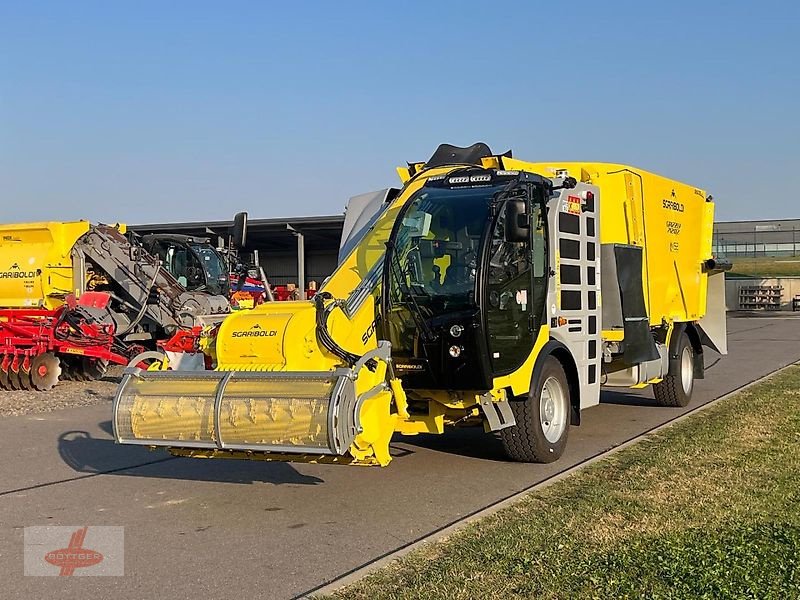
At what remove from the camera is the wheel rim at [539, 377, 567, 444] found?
8672mm

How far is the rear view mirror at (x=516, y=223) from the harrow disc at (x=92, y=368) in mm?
12355

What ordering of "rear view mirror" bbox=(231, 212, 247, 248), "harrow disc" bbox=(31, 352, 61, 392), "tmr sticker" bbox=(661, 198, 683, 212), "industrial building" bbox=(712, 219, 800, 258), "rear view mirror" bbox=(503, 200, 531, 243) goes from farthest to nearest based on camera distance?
1. "industrial building" bbox=(712, 219, 800, 258)
2. "harrow disc" bbox=(31, 352, 61, 392)
3. "tmr sticker" bbox=(661, 198, 683, 212)
4. "rear view mirror" bbox=(231, 212, 247, 248)
5. "rear view mirror" bbox=(503, 200, 531, 243)

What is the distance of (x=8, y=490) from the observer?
26.3ft

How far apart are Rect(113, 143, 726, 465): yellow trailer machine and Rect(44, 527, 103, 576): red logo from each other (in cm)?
105

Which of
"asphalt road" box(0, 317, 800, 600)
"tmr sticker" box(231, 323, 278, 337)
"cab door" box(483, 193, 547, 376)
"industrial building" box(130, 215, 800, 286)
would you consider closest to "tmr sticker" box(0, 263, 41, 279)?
"asphalt road" box(0, 317, 800, 600)

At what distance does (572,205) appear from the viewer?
29.4ft

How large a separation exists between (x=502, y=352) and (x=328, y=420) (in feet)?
6.94

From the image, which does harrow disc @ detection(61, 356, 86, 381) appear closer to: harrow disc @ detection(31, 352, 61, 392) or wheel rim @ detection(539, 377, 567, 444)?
A: harrow disc @ detection(31, 352, 61, 392)

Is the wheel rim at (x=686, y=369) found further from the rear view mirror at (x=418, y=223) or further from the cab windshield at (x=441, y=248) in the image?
the rear view mirror at (x=418, y=223)

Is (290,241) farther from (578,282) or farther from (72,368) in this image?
(578,282)

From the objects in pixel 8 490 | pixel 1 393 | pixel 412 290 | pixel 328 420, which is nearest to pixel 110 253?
pixel 1 393

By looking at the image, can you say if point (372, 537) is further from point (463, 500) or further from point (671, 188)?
point (671, 188)

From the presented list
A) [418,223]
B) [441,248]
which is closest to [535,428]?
[441,248]

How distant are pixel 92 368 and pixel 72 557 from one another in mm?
12446
